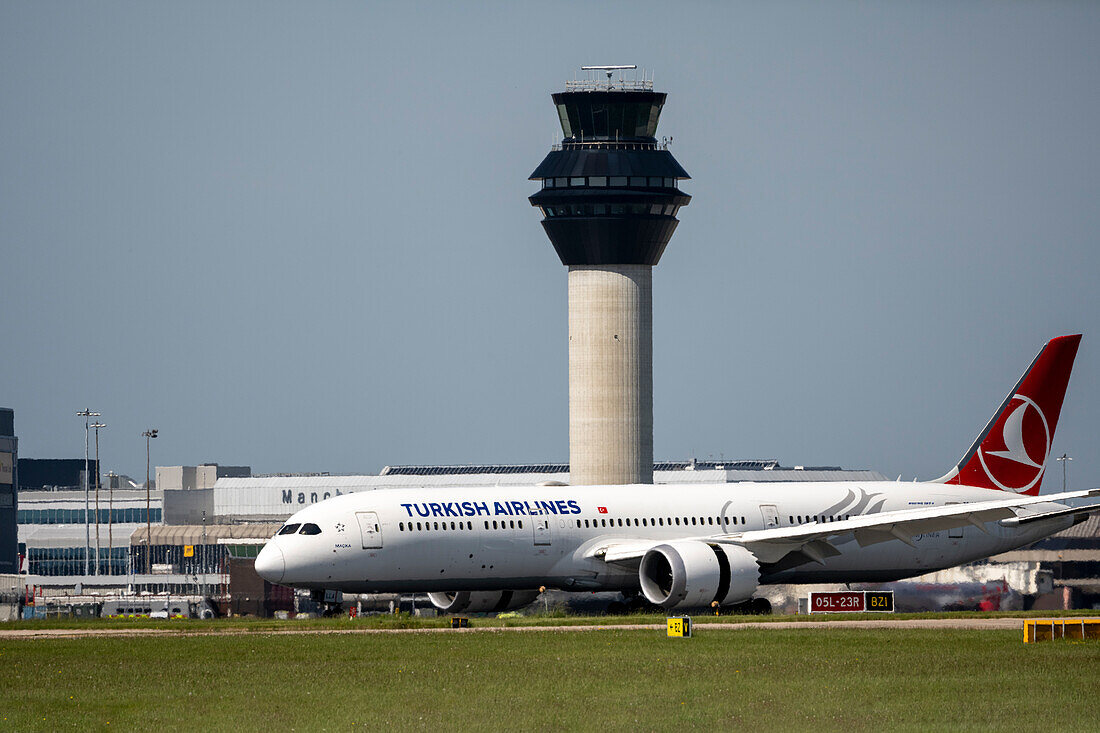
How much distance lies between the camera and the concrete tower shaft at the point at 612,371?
373ft

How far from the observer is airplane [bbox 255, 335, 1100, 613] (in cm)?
5362

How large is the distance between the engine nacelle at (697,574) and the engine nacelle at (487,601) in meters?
5.69

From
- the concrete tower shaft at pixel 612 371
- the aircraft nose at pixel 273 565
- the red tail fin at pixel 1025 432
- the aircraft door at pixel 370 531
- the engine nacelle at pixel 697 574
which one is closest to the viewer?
the aircraft nose at pixel 273 565

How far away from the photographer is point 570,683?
33469 millimetres

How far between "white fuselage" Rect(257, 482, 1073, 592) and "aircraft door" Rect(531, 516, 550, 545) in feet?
0.14

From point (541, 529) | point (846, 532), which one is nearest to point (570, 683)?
point (541, 529)

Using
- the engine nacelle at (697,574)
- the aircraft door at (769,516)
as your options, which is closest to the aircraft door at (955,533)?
the aircraft door at (769,516)

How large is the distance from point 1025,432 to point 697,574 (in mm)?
17046

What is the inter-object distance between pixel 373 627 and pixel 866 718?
26.7 m

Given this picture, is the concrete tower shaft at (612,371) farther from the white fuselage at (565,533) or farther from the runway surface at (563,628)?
the runway surface at (563,628)

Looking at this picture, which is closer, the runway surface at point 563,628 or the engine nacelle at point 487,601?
the runway surface at point 563,628

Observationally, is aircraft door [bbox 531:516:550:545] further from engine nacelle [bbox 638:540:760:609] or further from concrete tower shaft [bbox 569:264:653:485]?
concrete tower shaft [bbox 569:264:653:485]

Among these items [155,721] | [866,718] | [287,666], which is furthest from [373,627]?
[866,718]

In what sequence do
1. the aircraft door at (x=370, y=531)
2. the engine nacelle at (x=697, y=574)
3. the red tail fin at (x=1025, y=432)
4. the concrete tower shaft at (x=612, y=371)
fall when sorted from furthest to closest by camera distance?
the concrete tower shaft at (x=612, y=371)
the red tail fin at (x=1025, y=432)
the engine nacelle at (x=697, y=574)
the aircraft door at (x=370, y=531)
